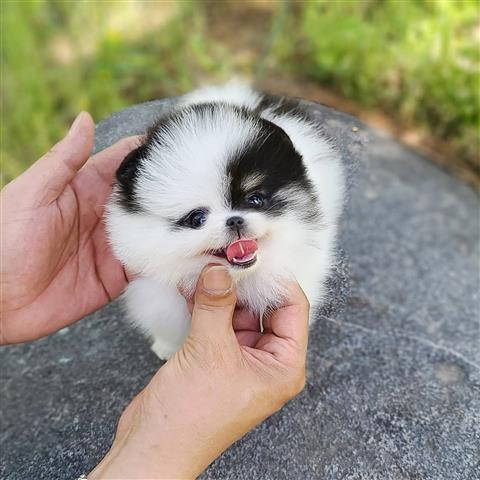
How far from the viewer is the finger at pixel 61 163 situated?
5.52 ft

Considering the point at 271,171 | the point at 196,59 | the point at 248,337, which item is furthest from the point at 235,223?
the point at 196,59

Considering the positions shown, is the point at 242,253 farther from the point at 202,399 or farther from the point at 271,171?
the point at 202,399

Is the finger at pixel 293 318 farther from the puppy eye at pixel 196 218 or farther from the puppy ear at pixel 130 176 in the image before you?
the puppy ear at pixel 130 176

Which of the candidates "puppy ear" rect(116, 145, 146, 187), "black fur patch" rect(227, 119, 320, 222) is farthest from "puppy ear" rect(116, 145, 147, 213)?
"black fur patch" rect(227, 119, 320, 222)

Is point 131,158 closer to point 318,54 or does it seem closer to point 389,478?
point 389,478

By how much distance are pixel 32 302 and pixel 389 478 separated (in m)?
1.18

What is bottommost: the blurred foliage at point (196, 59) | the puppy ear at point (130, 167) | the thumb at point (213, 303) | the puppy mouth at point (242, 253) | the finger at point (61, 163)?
the blurred foliage at point (196, 59)

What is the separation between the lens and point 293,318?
4.54 feet

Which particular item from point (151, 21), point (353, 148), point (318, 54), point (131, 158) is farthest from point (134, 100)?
point (131, 158)

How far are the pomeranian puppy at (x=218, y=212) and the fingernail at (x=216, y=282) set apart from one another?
2.1 inches

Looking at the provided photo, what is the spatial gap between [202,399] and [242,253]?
35 centimetres

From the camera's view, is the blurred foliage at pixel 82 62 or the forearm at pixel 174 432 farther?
the blurred foliage at pixel 82 62

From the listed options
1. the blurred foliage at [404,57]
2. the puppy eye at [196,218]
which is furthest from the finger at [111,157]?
the blurred foliage at [404,57]

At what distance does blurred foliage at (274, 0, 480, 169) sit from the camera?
312 centimetres
